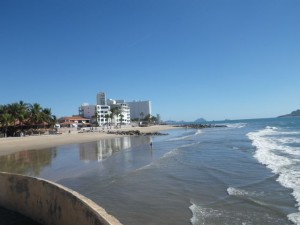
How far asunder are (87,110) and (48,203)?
142290mm

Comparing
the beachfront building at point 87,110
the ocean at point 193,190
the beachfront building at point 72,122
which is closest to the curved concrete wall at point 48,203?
the ocean at point 193,190

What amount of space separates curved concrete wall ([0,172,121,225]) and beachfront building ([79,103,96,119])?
136 metres

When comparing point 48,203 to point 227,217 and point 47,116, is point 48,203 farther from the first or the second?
Answer: point 47,116

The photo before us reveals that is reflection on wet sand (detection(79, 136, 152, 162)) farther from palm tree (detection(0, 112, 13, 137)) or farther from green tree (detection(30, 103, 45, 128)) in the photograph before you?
green tree (detection(30, 103, 45, 128))

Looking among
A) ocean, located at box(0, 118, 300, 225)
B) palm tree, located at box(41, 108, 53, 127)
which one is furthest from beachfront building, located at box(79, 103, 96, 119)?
ocean, located at box(0, 118, 300, 225)

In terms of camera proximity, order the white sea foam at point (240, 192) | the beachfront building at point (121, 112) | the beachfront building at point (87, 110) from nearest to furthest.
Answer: the white sea foam at point (240, 192) < the beachfront building at point (121, 112) < the beachfront building at point (87, 110)

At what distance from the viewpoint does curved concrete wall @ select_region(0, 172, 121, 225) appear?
5.48m

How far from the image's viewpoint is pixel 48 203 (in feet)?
23.1

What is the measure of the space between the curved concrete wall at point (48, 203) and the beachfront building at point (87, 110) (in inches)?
5357

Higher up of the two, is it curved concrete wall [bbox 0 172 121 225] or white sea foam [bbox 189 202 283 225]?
curved concrete wall [bbox 0 172 121 225]

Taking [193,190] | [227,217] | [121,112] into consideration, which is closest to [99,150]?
[193,190]

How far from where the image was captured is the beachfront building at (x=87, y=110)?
144500 mm

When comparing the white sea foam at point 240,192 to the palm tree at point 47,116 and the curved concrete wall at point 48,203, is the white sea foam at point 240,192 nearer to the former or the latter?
the curved concrete wall at point 48,203

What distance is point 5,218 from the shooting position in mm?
7973
